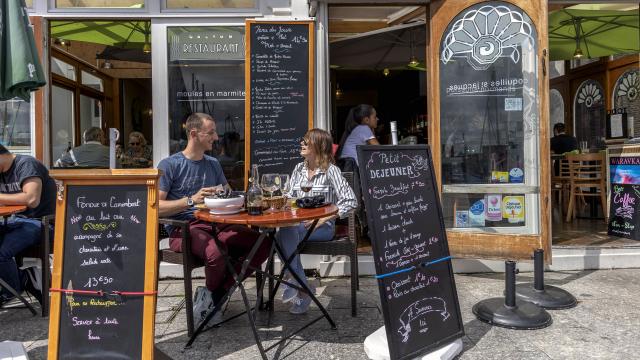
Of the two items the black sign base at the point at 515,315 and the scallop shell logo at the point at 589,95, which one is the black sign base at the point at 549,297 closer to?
the black sign base at the point at 515,315

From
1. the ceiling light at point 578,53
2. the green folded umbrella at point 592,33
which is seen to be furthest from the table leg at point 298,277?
the ceiling light at point 578,53

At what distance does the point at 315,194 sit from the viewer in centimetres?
320

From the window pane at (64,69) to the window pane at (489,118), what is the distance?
16.5 ft

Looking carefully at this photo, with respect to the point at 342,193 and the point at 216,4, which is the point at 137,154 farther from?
the point at 342,193

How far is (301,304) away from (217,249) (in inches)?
30.3

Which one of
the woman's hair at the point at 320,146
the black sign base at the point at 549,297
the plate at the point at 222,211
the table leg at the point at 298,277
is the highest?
the woman's hair at the point at 320,146

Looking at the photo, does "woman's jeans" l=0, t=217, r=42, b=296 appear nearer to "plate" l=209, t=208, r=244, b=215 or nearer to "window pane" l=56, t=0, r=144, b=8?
"plate" l=209, t=208, r=244, b=215

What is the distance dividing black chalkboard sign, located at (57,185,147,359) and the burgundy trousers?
55 centimetres

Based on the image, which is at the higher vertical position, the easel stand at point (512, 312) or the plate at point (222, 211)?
the plate at point (222, 211)

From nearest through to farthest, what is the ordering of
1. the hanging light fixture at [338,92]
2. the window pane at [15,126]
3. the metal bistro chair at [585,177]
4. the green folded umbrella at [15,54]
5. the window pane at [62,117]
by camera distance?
the green folded umbrella at [15,54] < the window pane at [15,126] < the window pane at [62,117] < the metal bistro chair at [585,177] < the hanging light fixture at [338,92]

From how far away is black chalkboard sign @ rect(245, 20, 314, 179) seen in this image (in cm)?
392

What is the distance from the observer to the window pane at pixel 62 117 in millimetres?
5787

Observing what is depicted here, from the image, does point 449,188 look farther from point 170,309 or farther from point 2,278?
point 2,278

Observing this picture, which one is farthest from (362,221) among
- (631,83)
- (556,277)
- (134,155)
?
(631,83)
